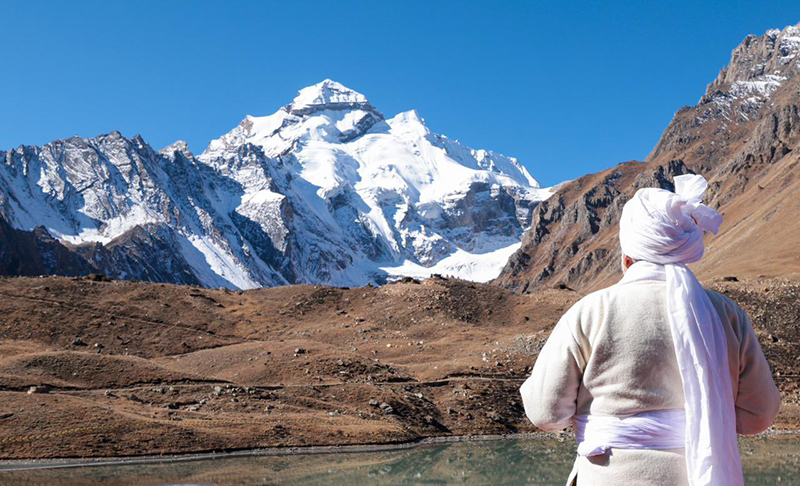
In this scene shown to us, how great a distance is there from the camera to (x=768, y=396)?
5242 millimetres

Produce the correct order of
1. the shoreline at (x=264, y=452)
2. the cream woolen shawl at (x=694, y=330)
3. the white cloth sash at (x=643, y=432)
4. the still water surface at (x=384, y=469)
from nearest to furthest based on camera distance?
the cream woolen shawl at (x=694, y=330) < the white cloth sash at (x=643, y=432) < the still water surface at (x=384, y=469) < the shoreline at (x=264, y=452)

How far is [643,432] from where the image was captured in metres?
4.83

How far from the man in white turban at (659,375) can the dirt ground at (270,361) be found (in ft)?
110

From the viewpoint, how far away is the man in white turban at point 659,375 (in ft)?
15.6

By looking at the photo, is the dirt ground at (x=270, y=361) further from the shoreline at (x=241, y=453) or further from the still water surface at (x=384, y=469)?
the still water surface at (x=384, y=469)

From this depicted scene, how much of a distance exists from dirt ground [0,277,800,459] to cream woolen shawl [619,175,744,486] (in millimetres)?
33804

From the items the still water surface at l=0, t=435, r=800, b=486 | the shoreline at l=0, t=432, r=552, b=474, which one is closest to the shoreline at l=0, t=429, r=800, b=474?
the shoreline at l=0, t=432, r=552, b=474

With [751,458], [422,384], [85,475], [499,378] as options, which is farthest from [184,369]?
[751,458]

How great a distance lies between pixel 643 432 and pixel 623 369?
1.26 feet

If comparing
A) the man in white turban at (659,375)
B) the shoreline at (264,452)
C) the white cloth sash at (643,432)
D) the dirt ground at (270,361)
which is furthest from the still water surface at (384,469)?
the white cloth sash at (643,432)

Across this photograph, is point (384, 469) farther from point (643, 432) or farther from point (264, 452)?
point (643, 432)

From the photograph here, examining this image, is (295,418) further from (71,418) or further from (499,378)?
(499,378)

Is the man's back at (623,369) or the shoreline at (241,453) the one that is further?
the shoreline at (241,453)

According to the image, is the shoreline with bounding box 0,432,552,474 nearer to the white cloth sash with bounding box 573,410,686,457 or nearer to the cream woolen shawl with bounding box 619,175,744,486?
the white cloth sash with bounding box 573,410,686,457
